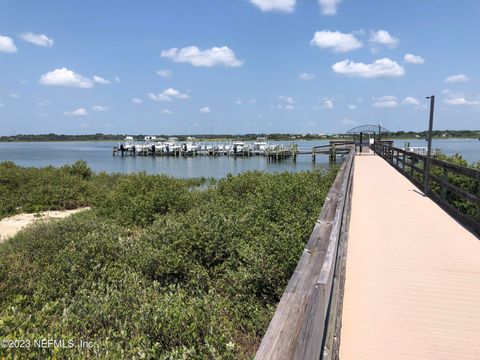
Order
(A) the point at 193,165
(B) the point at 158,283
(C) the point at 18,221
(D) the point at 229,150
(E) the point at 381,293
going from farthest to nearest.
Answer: (D) the point at 229,150 < (A) the point at 193,165 < (C) the point at 18,221 < (B) the point at 158,283 < (E) the point at 381,293

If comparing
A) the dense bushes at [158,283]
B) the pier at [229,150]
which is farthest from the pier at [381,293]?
the pier at [229,150]

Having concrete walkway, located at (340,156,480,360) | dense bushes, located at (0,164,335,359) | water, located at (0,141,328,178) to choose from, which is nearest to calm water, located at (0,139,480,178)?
water, located at (0,141,328,178)

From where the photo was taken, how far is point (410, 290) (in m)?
3.93

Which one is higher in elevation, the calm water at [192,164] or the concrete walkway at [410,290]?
the concrete walkway at [410,290]

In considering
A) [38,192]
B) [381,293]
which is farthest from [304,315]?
[38,192]

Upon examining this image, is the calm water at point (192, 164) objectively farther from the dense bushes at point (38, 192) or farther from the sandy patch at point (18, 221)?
the sandy patch at point (18, 221)

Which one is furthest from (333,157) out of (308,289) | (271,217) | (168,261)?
(308,289)

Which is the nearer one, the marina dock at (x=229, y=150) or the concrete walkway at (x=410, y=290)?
the concrete walkway at (x=410, y=290)

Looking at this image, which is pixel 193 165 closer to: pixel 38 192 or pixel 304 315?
pixel 38 192

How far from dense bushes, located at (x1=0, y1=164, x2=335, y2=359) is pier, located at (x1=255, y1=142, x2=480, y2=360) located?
0.97 m

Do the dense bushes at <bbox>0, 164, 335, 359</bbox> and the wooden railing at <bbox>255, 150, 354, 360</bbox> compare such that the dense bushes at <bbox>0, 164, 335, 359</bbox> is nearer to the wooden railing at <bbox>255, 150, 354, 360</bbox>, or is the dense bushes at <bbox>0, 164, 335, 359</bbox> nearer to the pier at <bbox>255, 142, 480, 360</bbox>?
the pier at <bbox>255, 142, 480, 360</bbox>

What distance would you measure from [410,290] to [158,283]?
308 centimetres

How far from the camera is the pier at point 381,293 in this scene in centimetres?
157

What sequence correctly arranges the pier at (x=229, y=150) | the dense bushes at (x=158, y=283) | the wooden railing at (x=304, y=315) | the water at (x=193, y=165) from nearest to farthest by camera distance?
the wooden railing at (x=304, y=315), the dense bushes at (x=158, y=283), the water at (x=193, y=165), the pier at (x=229, y=150)
